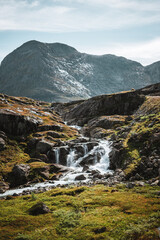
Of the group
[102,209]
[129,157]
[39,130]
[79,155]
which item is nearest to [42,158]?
[79,155]

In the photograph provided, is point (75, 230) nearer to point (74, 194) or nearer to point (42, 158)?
point (74, 194)

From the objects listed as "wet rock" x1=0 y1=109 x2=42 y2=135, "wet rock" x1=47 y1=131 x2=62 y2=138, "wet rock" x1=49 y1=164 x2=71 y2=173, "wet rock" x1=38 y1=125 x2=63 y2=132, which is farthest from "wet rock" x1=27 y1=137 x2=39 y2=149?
"wet rock" x1=49 y1=164 x2=71 y2=173

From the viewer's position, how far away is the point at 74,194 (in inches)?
1436

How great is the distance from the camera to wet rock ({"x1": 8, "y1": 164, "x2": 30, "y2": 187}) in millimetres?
53550

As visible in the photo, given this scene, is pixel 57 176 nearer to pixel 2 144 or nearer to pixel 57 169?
pixel 57 169

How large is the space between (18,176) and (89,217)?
3509 centimetres

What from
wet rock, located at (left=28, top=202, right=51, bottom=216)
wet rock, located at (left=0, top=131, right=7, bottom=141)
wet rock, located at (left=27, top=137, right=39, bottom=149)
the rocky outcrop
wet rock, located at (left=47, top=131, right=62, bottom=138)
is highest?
the rocky outcrop

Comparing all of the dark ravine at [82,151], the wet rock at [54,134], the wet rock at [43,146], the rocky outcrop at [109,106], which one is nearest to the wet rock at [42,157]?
the dark ravine at [82,151]

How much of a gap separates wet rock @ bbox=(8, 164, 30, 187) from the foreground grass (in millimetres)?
18797

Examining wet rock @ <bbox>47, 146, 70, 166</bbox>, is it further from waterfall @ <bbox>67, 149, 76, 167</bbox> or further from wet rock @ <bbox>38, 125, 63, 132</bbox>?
wet rock @ <bbox>38, 125, 63, 132</bbox>

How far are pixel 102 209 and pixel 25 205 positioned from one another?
12.9 m

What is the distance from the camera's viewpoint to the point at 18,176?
54.6m

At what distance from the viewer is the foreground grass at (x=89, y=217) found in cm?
2091

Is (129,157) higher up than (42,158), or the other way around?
(129,157)
